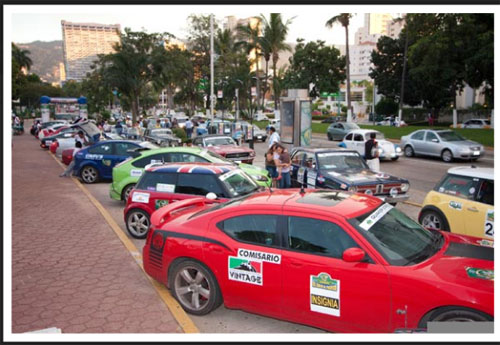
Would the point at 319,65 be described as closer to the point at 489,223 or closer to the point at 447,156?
the point at 447,156

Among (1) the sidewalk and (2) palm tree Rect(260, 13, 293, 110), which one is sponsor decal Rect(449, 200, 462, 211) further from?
(2) palm tree Rect(260, 13, 293, 110)

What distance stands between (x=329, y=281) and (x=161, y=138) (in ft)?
65.3

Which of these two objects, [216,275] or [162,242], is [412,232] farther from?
[162,242]

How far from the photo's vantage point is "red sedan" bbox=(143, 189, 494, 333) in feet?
13.0

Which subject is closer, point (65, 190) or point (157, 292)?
point (157, 292)

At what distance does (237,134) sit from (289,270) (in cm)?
2438

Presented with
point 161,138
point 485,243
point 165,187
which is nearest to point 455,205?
point 485,243

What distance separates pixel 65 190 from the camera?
44.2ft

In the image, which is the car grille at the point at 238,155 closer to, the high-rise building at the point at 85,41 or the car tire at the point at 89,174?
the car tire at the point at 89,174

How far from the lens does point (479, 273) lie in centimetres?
410

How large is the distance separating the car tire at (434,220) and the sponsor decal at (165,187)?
14.5 ft

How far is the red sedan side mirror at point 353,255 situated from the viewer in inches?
162

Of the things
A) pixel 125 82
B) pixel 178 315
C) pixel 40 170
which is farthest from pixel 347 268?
pixel 125 82

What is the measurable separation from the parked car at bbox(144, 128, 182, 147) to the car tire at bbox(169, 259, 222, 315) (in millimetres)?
17831
